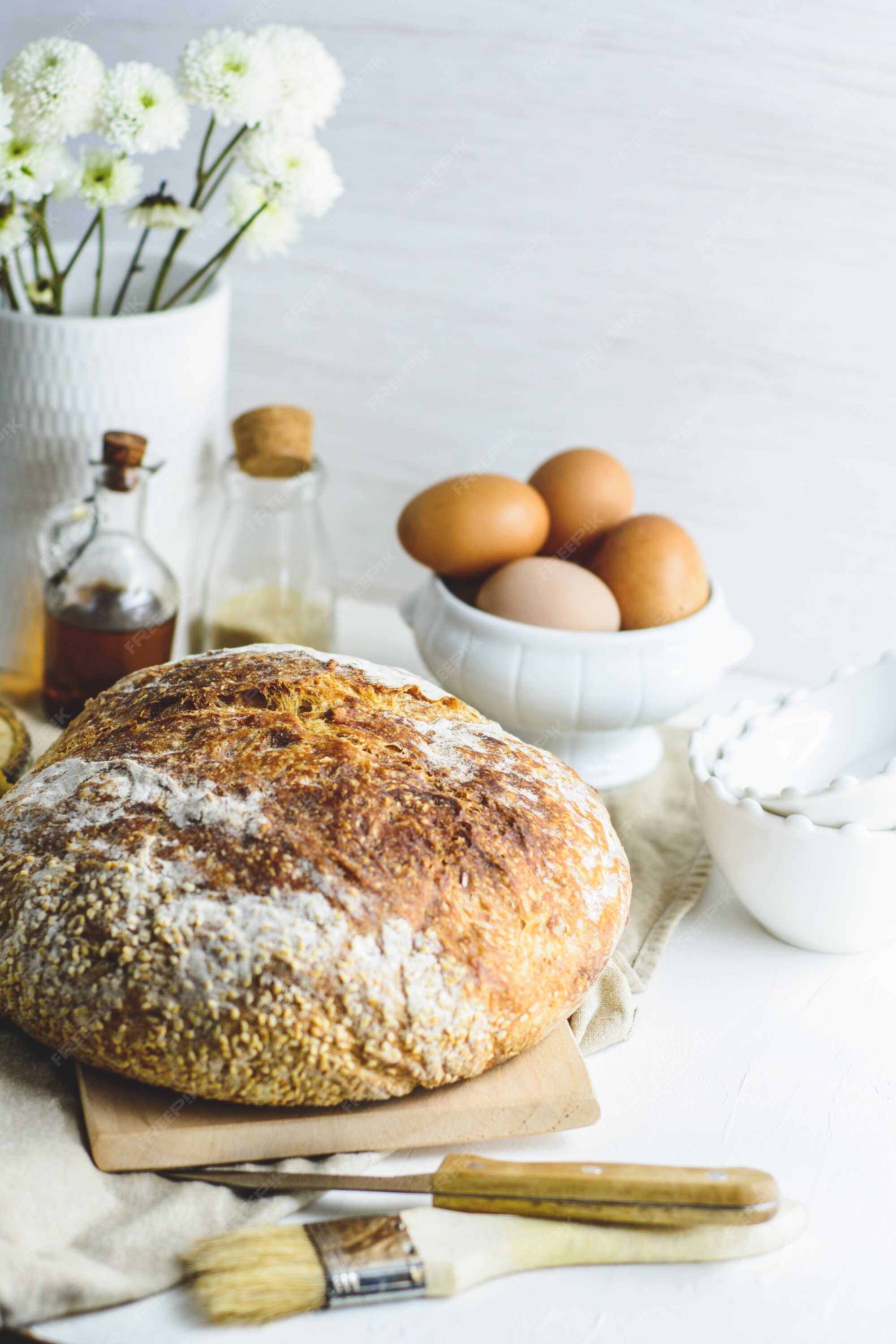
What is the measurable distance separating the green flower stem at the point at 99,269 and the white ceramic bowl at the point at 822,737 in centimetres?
83

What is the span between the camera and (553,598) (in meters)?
1.19

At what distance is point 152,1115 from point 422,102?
4.20ft

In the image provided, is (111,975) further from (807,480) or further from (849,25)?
(849,25)

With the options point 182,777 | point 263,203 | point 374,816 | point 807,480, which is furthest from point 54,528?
point 807,480

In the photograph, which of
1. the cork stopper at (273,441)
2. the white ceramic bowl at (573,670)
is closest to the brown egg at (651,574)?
the white ceramic bowl at (573,670)

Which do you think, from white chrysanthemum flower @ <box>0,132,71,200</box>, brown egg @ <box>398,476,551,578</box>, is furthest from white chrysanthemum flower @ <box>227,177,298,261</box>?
brown egg @ <box>398,476,551,578</box>

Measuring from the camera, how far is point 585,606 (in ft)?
3.91

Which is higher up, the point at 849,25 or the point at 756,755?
the point at 849,25

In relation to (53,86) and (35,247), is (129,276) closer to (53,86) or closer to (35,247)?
(35,247)

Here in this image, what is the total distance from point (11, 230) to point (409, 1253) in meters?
1.02

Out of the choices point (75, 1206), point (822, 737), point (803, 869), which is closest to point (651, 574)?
point (822, 737)

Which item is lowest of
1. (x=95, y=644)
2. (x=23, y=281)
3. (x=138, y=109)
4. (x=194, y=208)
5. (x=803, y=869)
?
(x=95, y=644)

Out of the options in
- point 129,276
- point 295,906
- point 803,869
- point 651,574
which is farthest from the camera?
point 129,276

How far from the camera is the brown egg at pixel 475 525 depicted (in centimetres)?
124
